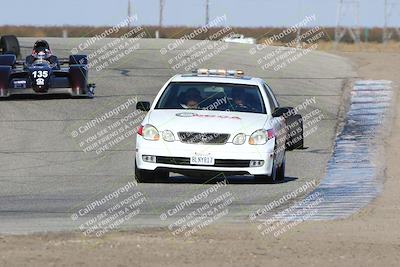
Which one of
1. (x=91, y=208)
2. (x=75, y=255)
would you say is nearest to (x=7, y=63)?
(x=91, y=208)

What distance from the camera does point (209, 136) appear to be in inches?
596

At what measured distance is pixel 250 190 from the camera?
48.3 ft

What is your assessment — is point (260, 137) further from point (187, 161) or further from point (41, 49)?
point (41, 49)

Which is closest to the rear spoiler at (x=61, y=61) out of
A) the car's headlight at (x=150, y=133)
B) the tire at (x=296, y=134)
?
the tire at (x=296, y=134)

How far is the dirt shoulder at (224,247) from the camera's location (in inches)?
347

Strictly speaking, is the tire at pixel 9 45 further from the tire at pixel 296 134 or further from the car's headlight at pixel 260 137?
the car's headlight at pixel 260 137

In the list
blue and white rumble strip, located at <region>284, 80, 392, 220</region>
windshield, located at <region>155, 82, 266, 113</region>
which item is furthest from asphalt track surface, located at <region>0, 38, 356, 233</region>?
windshield, located at <region>155, 82, 266, 113</region>

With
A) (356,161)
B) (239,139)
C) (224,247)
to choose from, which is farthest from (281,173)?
(224,247)

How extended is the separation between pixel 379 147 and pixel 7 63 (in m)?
9.73

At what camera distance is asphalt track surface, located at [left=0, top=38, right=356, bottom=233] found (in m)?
12.4

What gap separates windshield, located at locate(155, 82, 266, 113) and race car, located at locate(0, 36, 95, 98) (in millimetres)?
9993

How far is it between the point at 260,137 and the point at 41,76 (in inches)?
451

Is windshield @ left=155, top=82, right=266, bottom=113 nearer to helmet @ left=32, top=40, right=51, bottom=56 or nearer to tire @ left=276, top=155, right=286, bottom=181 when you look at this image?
tire @ left=276, top=155, right=286, bottom=181

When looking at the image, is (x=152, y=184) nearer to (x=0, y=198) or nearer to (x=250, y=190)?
(x=250, y=190)
